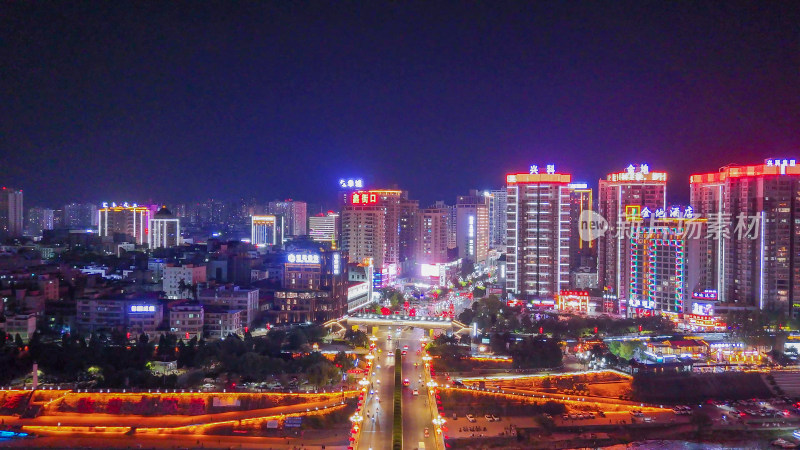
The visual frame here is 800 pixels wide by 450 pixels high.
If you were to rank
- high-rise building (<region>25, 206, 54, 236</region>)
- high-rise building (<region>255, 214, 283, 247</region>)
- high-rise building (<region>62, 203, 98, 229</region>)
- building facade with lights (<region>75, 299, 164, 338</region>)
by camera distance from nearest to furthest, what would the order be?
building facade with lights (<region>75, 299, 164, 338</region>)
high-rise building (<region>255, 214, 283, 247</region>)
high-rise building (<region>25, 206, 54, 236</region>)
high-rise building (<region>62, 203, 98, 229</region>)

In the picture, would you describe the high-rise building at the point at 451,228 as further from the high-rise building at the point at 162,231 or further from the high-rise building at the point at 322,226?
the high-rise building at the point at 162,231

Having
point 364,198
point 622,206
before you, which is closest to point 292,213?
point 364,198

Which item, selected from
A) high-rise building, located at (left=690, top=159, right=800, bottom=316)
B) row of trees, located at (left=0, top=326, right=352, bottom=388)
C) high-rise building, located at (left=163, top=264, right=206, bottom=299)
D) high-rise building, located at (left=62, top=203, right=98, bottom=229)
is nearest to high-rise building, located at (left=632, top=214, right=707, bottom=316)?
high-rise building, located at (left=690, top=159, right=800, bottom=316)

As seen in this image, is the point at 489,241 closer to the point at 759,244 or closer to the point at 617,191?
the point at 617,191

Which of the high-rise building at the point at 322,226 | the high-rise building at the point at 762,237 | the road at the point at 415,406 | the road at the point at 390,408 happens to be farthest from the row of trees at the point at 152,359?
the high-rise building at the point at 322,226

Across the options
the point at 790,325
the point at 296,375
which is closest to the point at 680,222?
the point at 790,325

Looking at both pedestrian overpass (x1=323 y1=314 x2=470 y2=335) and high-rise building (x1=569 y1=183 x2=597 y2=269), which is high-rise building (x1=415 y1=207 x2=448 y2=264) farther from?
pedestrian overpass (x1=323 y1=314 x2=470 y2=335)
